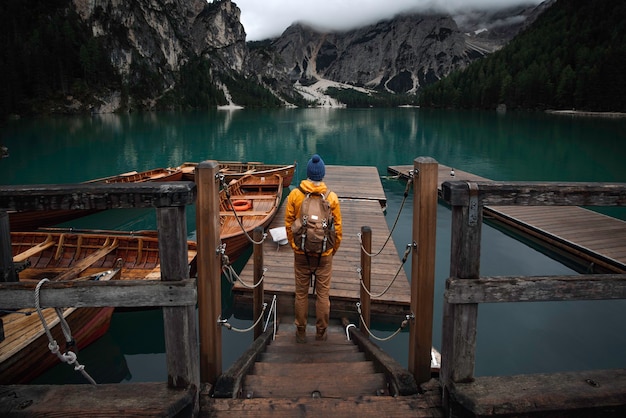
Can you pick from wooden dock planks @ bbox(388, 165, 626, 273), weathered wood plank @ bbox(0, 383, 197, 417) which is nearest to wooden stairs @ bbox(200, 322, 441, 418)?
weathered wood plank @ bbox(0, 383, 197, 417)

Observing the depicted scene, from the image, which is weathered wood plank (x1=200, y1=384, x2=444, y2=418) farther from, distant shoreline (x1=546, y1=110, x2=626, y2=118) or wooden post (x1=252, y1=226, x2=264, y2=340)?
distant shoreline (x1=546, y1=110, x2=626, y2=118)

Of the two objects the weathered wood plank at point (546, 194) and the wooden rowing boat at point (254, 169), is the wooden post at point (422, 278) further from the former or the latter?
the wooden rowing boat at point (254, 169)

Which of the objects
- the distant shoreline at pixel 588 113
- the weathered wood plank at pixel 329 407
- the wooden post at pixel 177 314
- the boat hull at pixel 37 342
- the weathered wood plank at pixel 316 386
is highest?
the distant shoreline at pixel 588 113

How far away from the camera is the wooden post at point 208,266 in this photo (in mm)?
3084

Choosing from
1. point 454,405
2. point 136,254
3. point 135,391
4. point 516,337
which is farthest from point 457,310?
point 136,254

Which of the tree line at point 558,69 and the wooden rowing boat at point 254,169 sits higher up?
the tree line at point 558,69

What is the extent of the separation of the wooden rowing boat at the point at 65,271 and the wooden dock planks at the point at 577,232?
9.87 metres

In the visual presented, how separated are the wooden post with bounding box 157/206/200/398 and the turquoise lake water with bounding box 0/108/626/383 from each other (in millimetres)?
4610

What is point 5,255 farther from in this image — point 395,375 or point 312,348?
point 312,348

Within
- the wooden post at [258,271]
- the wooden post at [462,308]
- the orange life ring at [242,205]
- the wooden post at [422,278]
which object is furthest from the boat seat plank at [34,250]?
the wooden post at [462,308]

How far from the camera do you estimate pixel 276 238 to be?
30.2 ft

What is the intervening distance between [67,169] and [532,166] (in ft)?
113

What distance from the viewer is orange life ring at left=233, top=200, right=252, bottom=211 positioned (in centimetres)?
1250

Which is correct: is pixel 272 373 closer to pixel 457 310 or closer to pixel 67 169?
pixel 457 310
